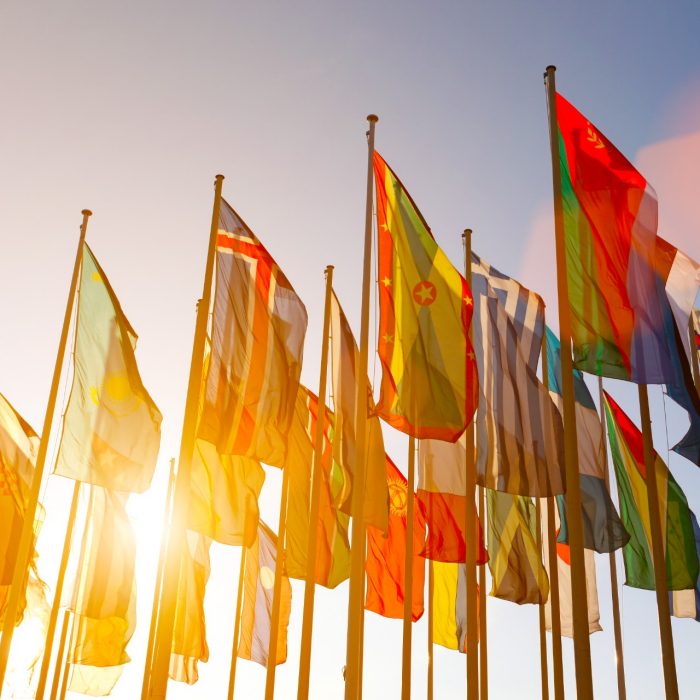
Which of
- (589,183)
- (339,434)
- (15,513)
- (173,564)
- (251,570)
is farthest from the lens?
(251,570)

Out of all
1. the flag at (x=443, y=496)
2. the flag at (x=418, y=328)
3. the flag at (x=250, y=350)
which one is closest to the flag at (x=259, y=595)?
the flag at (x=443, y=496)

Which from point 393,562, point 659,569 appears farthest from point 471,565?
point 393,562

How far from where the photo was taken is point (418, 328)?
1520 centimetres

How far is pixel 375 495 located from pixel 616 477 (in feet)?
22.7

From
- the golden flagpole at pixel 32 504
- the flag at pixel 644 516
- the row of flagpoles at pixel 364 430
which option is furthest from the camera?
the flag at pixel 644 516

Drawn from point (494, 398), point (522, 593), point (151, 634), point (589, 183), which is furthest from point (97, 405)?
point (151, 634)

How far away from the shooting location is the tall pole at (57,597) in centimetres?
2155

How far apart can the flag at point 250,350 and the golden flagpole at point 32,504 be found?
14.6ft

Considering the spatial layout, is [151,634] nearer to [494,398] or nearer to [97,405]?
[97,405]

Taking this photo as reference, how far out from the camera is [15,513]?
20578mm

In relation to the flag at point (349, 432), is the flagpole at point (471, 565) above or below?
below

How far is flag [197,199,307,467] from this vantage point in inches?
598

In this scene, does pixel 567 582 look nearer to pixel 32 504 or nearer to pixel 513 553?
pixel 513 553

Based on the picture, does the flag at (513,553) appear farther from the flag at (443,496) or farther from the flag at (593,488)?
the flag at (443,496)
